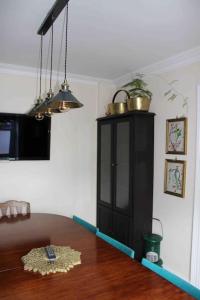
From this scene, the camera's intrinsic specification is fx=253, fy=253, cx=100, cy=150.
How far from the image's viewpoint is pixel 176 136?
2.84m

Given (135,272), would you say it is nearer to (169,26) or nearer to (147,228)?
(147,228)

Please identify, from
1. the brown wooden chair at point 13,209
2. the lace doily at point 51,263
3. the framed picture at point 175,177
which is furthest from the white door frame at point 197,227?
the brown wooden chair at point 13,209

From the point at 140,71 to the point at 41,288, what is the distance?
2.78m

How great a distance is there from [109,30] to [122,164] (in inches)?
63.5

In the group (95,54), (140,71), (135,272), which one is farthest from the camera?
(140,71)

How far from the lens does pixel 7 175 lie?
3.21 meters

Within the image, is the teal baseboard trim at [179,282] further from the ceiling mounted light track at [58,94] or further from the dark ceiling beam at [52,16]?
the dark ceiling beam at [52,16]

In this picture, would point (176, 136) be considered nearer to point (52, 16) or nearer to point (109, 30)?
point (109, 30)

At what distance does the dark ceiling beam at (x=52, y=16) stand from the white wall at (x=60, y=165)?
1.23 m

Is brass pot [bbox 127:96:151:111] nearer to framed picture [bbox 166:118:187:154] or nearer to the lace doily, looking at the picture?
framed picture [bbox 166:118:187:154]

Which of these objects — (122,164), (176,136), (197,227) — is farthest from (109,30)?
(197,227)

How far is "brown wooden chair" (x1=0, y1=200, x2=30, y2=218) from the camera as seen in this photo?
2744 millimetres

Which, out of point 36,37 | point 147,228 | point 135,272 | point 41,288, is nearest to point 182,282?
point 135,272

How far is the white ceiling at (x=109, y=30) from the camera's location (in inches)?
72.2
